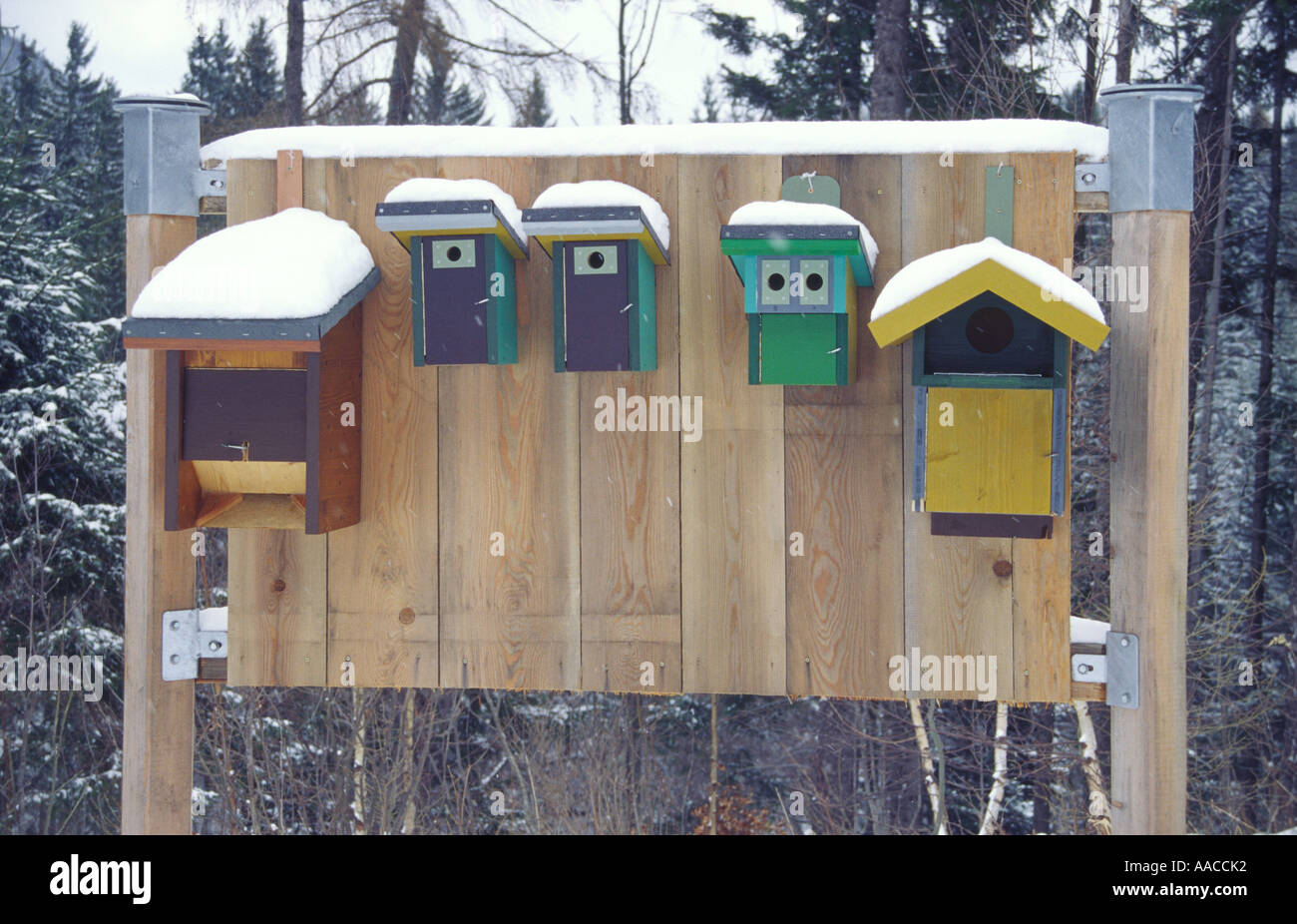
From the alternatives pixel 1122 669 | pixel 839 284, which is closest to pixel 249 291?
pixel 839 284

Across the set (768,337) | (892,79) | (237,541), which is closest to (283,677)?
(237,541)

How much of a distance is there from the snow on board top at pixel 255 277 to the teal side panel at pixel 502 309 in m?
0.35

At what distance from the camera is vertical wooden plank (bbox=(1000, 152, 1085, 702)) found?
246cm

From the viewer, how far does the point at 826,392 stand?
253cm

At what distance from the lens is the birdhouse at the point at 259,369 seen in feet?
7.48

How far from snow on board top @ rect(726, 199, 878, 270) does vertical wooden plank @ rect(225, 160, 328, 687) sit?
1.26m

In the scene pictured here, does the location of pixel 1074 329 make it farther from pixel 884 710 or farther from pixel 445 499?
pixel 884 710

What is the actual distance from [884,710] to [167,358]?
6.76 metres

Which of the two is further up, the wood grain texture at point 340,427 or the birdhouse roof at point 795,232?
the birdhouse roof at point 795,232

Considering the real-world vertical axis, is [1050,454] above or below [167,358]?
below

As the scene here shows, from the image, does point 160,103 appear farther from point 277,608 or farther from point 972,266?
point 972,266

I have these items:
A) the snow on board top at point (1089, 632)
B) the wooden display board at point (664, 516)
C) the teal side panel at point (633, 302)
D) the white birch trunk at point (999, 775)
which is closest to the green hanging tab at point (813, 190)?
the wooden display board at point (664, 516)

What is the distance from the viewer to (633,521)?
8.50 ft

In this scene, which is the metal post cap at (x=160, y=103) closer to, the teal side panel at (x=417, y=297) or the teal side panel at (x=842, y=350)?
the teal side panel at (x=417, y=297)
